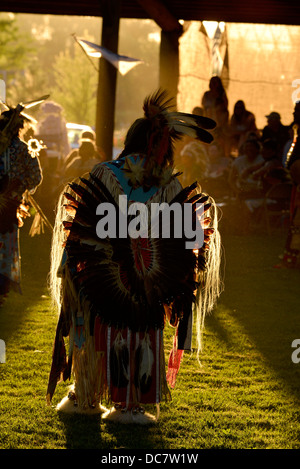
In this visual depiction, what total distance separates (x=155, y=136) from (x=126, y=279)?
80cm

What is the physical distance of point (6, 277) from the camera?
25.8 ft

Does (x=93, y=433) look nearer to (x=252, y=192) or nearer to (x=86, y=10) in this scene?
(x=252, y=192)

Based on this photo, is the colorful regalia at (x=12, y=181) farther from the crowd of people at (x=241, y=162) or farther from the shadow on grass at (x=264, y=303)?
the crowd of people at (x=241, y=162)

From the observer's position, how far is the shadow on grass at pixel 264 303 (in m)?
6.43

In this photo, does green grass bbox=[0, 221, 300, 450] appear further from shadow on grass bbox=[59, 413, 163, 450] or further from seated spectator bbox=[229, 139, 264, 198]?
seated spectator bbox=[229, 139, 264, 198]

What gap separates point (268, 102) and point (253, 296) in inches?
379

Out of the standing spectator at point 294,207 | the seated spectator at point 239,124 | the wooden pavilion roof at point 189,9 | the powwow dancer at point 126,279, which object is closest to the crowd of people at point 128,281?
the powwow dancer at point 126,279

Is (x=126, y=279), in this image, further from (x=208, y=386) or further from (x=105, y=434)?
(x=208, y=386)

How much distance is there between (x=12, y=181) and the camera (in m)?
7.58

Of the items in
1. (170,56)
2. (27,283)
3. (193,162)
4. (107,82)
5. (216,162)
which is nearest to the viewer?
(27,283)

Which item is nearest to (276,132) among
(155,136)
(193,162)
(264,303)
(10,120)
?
(193,162)

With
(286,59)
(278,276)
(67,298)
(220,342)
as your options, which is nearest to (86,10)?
(286,59)

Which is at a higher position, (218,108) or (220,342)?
(218,108)

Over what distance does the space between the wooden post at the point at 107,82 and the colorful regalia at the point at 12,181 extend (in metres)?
5.57
